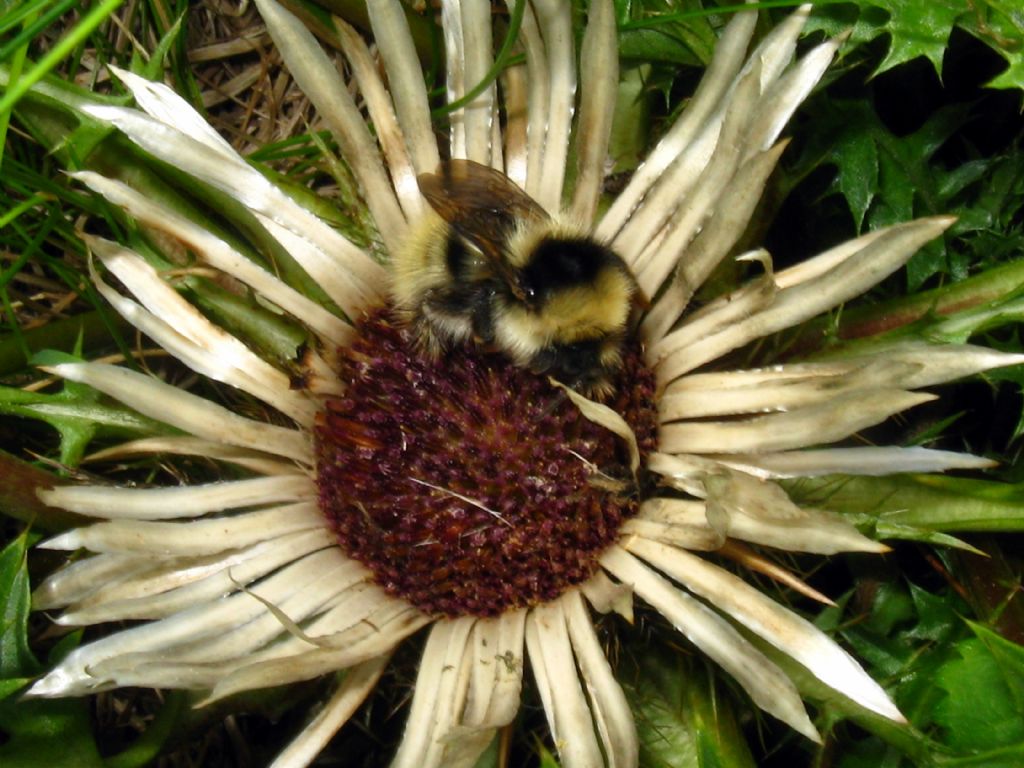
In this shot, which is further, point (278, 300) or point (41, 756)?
point (278, 300)

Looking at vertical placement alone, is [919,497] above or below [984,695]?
above

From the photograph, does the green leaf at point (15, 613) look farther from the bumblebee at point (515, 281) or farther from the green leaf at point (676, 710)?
the green leaf at point (676, 710)

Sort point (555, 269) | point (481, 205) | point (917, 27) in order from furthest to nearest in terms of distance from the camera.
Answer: point (917, 27) < point (481, 205) < point (555, 269)

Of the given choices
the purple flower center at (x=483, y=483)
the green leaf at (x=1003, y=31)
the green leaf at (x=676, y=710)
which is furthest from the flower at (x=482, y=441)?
the green leaf at (x=1003, y=31)

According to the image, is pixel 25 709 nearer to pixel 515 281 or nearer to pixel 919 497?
pixel 515 281

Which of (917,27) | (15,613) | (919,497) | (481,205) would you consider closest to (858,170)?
(917,27)

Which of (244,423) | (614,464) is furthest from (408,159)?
(614,464)

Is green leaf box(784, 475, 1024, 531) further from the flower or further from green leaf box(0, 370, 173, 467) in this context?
green leaf box(0, 370, 173, 467)

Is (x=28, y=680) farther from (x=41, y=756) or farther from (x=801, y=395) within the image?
(x=801, y=395)
